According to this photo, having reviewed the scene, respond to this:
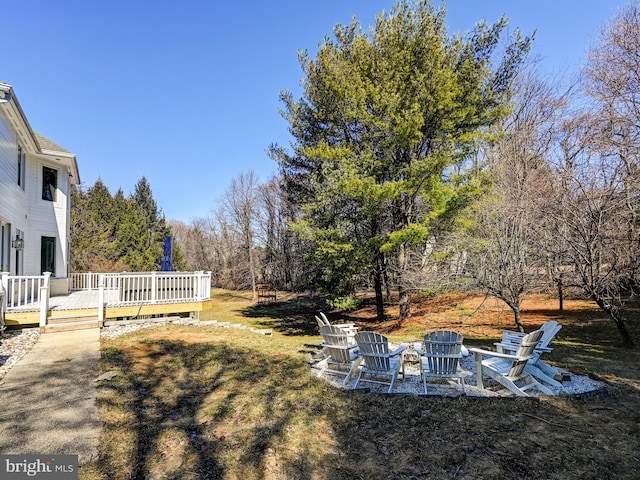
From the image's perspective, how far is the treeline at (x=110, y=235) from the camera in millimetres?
23766

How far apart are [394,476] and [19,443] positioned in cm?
347

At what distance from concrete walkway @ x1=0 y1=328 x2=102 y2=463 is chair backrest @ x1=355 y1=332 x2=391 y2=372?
11.6 ft

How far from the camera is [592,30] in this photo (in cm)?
1056

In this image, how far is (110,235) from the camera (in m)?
30.3

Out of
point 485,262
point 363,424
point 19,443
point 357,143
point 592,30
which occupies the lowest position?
point 363,424

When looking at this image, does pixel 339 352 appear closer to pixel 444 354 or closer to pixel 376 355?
pixel 376 355

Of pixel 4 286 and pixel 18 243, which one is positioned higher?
pixel 18 243

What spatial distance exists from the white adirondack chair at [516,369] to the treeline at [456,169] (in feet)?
11.9

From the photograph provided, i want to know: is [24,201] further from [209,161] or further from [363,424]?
[209,161]

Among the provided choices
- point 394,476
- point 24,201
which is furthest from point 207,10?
point 394,476

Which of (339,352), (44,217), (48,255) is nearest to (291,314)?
(48,255)

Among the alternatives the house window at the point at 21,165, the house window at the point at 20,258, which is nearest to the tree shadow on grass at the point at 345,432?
the house window at the point at 20,258

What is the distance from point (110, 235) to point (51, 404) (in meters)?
30.4

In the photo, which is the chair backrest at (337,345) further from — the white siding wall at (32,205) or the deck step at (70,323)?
the white siding wall at (32,205)
